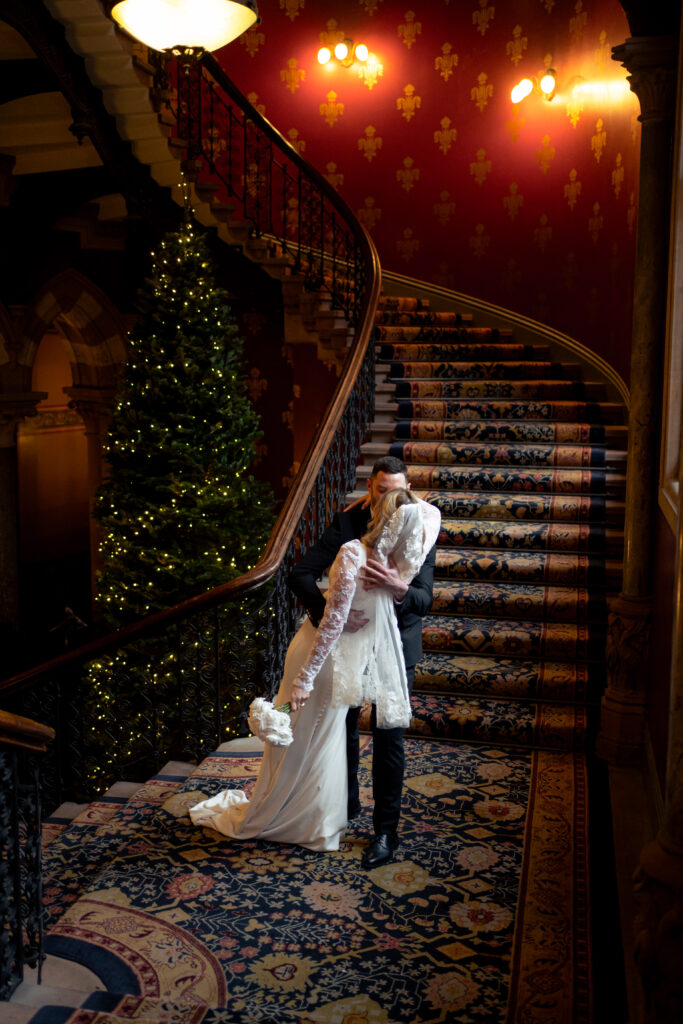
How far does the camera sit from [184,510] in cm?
588

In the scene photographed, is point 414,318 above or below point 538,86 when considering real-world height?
below

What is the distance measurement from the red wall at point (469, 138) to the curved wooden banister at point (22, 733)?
579 cm

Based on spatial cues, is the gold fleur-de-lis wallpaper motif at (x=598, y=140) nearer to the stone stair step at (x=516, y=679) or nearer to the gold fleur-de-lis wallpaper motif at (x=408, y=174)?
the gold fleur-de-lis wallpaper motif at (x=408, y=174)

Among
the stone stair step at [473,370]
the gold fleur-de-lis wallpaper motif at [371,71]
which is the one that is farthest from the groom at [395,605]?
the gold fleur-de-lis wallpaper motif at [371,71]

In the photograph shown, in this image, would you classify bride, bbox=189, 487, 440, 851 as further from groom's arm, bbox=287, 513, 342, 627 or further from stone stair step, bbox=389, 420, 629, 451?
stone stair step, bbox=389, 420, 629, 451

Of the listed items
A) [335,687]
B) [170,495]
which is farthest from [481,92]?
[335,687]

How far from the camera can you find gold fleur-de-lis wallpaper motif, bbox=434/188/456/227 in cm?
924

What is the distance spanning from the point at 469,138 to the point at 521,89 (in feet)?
2.33

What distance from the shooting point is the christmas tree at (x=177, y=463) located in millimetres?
5906

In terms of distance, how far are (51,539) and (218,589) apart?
9613 millimetres

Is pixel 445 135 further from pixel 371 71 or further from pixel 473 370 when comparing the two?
pixel 473 370

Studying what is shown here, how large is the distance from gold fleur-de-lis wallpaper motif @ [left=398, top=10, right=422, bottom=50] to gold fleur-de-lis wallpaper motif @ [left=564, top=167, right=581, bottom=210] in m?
2.32

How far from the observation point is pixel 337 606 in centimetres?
320

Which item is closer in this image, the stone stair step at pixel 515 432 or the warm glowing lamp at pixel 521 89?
the stone stair step at pixel 515 432
